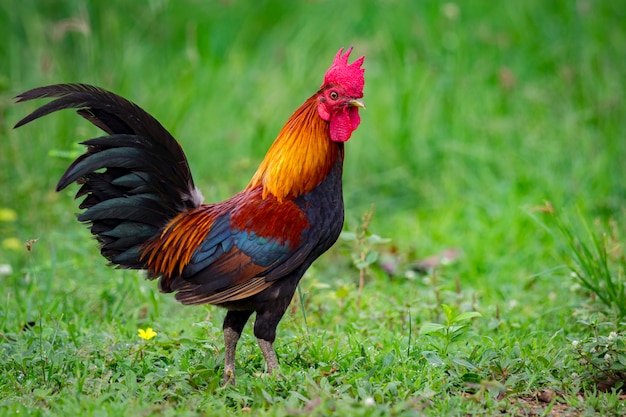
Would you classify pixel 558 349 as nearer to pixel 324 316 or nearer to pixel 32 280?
pixel 324 316

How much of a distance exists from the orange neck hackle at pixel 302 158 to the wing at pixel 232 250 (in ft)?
0.26

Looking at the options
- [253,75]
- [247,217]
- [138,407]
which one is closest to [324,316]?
[247,217]

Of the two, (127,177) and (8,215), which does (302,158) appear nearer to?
(127,177)

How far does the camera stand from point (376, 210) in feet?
23.1

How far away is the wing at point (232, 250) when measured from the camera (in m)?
3.84

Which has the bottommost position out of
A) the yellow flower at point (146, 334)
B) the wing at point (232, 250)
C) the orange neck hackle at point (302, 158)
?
the yellow flower at point (146, 334)

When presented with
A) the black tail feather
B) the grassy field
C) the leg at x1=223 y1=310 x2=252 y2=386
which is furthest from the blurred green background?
the leg at x1=223 y1=310 x2=252 y2=386

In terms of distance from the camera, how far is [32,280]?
527cm

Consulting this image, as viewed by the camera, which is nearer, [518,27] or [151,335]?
[151,335]

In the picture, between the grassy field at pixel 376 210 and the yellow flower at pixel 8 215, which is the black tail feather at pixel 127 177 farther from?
the yellow flower at pixel 8 215

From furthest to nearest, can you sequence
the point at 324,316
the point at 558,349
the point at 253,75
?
1. the point at 253,75
2. the point at 324,316
3. the point at 558,349

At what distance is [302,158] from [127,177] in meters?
0.85

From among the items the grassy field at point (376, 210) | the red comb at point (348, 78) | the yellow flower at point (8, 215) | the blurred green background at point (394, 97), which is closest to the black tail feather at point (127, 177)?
the grassy field at point (376, 210)

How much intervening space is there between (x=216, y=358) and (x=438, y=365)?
1.14 metres
